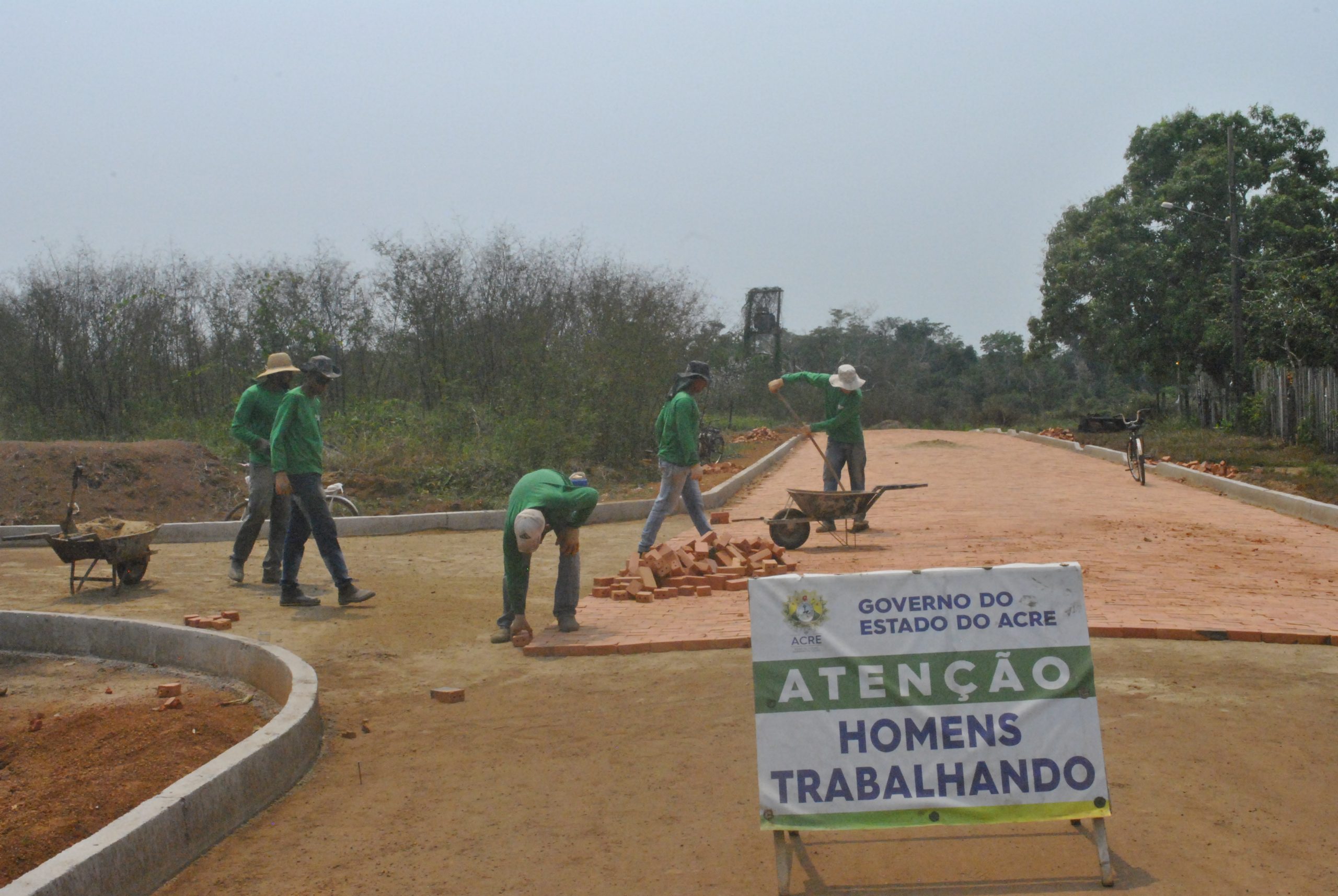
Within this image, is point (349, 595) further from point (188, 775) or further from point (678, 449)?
point (188, 775)

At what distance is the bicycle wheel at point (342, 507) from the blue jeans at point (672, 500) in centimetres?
533

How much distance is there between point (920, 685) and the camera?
3994 millimetres

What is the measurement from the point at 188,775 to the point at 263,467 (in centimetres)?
539

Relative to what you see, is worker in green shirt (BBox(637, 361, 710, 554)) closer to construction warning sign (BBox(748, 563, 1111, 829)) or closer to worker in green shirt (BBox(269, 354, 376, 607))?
worker in green shirt (BBox(269, 354, 376, 607))

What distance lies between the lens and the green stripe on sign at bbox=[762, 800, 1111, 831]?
3873 mm

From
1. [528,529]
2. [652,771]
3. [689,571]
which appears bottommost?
[652,771]

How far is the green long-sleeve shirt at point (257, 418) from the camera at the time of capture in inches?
384

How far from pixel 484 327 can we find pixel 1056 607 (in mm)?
22299

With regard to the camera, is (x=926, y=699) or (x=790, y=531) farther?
(x=790, y=531)

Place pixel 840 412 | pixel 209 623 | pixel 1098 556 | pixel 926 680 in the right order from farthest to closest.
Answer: pixel 840 412
pixel 1098 556
pixel 209 623
pixel 926 680

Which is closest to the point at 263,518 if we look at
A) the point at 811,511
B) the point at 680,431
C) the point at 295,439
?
the point at 295,439

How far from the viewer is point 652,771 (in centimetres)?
508

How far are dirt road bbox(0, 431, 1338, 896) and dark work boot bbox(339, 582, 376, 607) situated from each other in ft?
0.31

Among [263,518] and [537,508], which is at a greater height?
[537,508]
